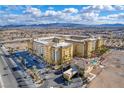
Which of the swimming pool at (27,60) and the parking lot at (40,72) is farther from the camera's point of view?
the swimming pool at (27,60)

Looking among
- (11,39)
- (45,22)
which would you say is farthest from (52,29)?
(11,39)

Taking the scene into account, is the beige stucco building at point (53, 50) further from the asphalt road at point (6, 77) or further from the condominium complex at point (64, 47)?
the asphalt road at point (6, 77)

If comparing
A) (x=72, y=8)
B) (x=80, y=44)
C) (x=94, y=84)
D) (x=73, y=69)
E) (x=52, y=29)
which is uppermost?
(x=72, y=8)

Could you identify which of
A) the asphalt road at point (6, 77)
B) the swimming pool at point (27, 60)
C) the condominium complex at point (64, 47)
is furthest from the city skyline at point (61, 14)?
the asphalt road at point (6, 77)

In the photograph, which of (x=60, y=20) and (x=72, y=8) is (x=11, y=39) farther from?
(x=72, y=8)

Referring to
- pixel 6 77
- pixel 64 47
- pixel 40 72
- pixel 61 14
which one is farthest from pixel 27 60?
pixel 61 14

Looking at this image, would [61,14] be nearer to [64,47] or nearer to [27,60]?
[64,47]
